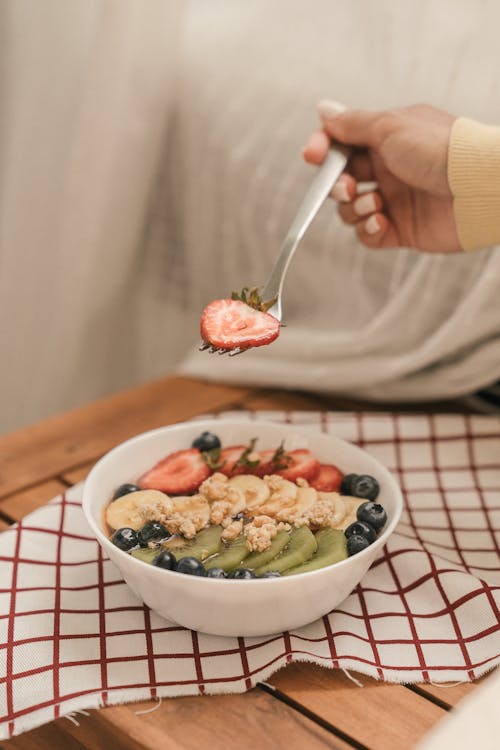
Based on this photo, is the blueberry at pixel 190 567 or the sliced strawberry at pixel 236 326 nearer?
the blueberry at pixel 190 567

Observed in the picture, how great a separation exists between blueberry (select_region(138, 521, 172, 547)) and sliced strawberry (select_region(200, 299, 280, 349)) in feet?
0.57

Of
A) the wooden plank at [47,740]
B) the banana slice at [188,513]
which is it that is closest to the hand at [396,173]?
the banana slice at [188,513]

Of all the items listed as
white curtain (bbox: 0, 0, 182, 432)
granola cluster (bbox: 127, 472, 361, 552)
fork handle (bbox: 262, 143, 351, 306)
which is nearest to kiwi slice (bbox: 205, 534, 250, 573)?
granola cluster (bbox: 127, 472, 361, 552)

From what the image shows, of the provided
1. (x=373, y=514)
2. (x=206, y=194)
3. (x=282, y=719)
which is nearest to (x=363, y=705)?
(x=282, y=719)

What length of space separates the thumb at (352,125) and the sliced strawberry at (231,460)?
0.41m

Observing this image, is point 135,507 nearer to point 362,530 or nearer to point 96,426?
point 362,530

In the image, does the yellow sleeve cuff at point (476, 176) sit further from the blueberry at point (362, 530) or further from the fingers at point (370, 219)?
the blueberry at point (362, 530)

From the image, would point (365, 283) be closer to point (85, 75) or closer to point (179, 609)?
point (85, 75)

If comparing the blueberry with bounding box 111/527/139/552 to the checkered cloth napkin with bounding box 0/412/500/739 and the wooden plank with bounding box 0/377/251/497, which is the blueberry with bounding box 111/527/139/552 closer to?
the checkered cloth napkin with bounding box 0/412/500/739

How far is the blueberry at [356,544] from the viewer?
0.76m

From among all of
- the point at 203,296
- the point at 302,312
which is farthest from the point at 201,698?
the point at 203,296

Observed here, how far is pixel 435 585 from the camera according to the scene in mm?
838

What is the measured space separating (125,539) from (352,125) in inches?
23.1

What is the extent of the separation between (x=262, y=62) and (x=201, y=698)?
97 cm
